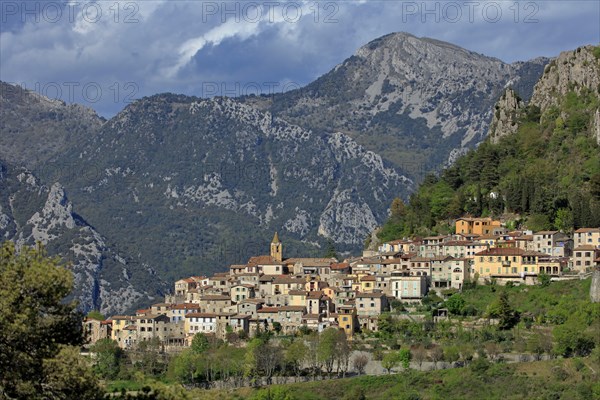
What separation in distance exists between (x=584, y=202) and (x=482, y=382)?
24.5m

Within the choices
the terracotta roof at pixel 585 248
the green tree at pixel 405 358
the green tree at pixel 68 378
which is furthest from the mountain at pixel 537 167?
the green tree at pixel 68 378

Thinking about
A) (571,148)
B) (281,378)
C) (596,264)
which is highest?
(571,148)

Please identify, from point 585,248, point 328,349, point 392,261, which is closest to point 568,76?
point 392,261

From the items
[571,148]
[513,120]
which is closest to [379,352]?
[571,148]

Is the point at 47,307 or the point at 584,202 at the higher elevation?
the point at 584,202

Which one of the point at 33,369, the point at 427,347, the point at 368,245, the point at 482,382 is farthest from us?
the point at 368,245

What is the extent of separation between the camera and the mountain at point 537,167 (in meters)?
101

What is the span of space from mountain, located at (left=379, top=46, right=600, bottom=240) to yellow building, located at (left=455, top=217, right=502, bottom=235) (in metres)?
2.22

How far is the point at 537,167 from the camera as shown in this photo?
111562mm

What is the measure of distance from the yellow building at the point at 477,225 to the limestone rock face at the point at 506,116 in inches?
851

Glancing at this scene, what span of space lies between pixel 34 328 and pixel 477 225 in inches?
2781

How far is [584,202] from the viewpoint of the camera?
98312 mm

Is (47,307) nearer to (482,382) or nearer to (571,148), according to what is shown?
(482,382)

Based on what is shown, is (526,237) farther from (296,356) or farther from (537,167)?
(296,356)
